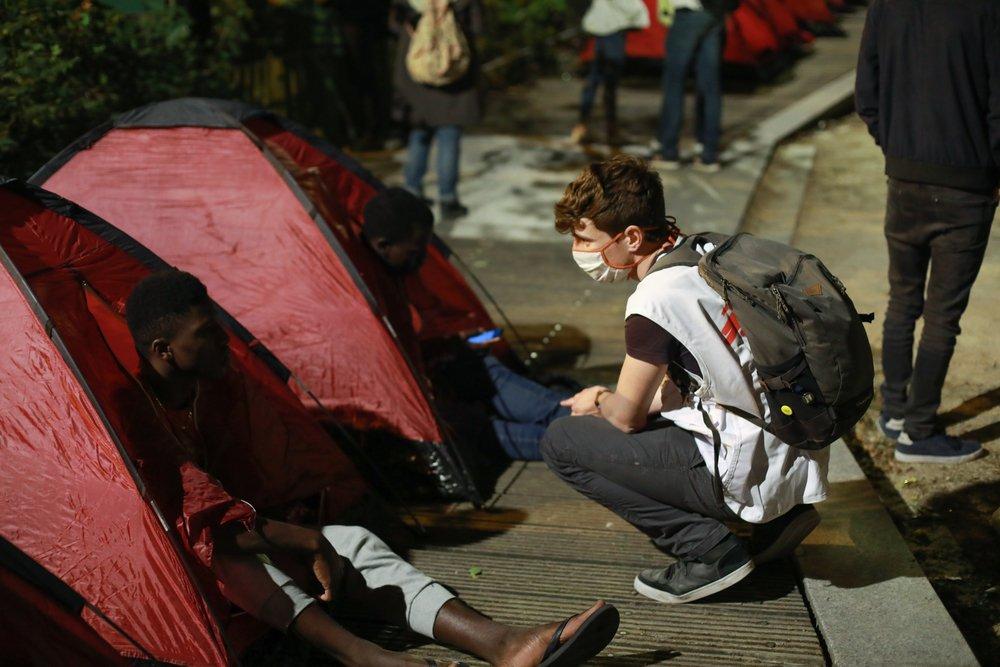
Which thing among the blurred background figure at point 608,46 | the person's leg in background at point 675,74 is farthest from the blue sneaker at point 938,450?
the blurred background figure at point 608,46

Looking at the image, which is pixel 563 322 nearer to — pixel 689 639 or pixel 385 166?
pixel 689 639

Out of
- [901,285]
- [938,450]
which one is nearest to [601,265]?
[901,285]

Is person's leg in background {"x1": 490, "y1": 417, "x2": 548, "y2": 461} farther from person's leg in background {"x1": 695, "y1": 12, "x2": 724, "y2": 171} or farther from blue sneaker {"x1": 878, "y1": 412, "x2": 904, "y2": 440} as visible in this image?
person's leg in background {"x1": 695, "y1": 12, "x2": 724, "y2": 171}

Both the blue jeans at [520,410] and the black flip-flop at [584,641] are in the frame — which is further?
the blue jeans at [520,410]

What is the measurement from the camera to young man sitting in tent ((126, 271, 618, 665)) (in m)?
3.02

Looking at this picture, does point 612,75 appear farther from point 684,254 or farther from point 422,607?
point 422,607

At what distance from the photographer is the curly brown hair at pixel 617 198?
3254mm

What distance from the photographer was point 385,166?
9.61 m

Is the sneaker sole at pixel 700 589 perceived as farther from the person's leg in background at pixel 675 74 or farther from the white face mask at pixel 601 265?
the person's leg in background at pixel 675 74

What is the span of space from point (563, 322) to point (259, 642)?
3.22 m

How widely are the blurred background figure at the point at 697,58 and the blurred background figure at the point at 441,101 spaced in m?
1.82

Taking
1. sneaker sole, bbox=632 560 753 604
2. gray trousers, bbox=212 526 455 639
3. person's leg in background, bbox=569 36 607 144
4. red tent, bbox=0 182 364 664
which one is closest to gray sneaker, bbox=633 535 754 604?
sneaker sole, bbox=632 560 753 604

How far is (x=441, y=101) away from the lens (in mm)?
7840

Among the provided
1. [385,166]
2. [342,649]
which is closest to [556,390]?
[342,649]
